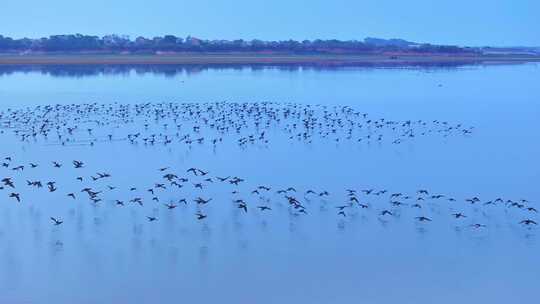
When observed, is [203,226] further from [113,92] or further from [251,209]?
[113,92]

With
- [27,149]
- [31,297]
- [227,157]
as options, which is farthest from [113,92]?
[31,297]

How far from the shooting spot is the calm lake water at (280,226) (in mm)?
7047

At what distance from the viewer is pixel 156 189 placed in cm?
1050

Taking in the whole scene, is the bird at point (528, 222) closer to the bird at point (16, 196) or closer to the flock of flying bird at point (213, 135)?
the flock of flying bird at point (213, 135)

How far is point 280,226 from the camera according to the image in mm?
8906

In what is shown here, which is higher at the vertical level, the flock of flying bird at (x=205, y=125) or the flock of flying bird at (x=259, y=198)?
the flock of flying bird at (x=205, y=125)

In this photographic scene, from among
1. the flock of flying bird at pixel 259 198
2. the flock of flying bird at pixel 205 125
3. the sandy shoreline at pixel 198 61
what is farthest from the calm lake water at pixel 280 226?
the sandy shoreline at pixel 198 61

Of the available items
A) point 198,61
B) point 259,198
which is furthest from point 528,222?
point 198,61

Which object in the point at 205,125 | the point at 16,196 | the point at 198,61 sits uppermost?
the point at 198,61

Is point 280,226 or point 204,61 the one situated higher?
point 204,61

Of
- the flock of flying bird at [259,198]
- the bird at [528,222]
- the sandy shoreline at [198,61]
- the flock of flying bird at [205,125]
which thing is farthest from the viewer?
the sandy shoreline at [198,61]

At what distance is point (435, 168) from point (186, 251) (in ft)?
18.8

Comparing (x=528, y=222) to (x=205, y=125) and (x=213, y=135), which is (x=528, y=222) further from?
(x=205, y=125)

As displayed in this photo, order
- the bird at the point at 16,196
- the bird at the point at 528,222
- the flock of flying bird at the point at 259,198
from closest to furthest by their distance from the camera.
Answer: the bird at the point at 528,222, the flock of flying bird at the point at 259,198, the bird at the point at 16,196
